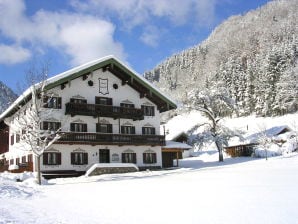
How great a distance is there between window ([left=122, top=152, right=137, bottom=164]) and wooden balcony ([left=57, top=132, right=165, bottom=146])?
163 centimetres

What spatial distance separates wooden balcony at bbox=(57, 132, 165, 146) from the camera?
3703 cm

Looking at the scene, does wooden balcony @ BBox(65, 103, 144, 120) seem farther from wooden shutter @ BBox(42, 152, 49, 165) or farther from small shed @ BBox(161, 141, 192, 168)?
small shed @ BBox(161, 141, 192, 168)

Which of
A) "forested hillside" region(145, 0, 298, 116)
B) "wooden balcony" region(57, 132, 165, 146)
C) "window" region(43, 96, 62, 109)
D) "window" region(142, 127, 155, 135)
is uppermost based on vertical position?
"forested hillside" region(145, 0, 298, 116)

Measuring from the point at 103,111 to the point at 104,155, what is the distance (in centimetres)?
454

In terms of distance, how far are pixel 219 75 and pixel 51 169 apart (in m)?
86.1

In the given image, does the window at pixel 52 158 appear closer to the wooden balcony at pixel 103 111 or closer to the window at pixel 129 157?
the wooden balcony at pixel 103 111

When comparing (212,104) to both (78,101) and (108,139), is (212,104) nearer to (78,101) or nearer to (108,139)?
(108,139)

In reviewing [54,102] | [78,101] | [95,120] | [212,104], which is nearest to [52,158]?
[54,102]

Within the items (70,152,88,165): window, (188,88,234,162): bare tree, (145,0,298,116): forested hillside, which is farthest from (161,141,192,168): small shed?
(70,152,88,165): window

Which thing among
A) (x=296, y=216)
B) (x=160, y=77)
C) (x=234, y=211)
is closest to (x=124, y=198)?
(x=234, y=211)

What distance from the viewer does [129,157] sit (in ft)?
137

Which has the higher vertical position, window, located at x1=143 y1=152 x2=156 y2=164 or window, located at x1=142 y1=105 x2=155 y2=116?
window, located at x1=142 y1=105 x2=155 y2=116

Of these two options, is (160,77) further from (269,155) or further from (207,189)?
(207,189)

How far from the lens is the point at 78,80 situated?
40156 mm
